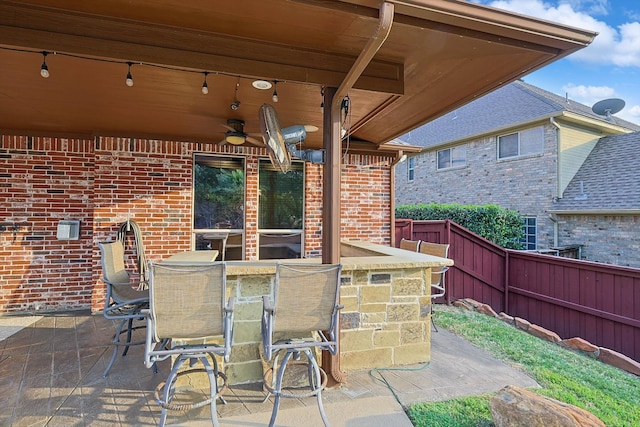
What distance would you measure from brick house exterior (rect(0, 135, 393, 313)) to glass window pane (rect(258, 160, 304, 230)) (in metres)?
0.82

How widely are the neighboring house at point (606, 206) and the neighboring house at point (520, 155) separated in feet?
0.25

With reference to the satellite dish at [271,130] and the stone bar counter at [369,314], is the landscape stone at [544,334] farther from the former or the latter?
the satellite dish at [271,130]

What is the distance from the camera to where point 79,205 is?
5.02 metres

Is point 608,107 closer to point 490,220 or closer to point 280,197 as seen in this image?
point 490,220

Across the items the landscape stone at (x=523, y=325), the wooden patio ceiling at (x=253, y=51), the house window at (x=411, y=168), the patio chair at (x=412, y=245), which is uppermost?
the house window at (x=411, y=168)

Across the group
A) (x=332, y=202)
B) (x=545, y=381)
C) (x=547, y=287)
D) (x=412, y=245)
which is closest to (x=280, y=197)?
(x=412, y=245)

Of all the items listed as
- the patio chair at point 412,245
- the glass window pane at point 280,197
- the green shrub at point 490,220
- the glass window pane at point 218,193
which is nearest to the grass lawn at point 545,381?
the patio chair at point 412,245

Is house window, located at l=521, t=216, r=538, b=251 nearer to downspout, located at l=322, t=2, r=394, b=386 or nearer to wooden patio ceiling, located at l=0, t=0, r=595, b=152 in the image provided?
wooden patio ceiling, located at l=0, t=0, r=595, b=152

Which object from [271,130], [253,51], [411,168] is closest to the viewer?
[253,51]

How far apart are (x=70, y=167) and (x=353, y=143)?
4305mm

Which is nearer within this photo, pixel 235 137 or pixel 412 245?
pixel 235 137

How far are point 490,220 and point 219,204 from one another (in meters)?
6.65

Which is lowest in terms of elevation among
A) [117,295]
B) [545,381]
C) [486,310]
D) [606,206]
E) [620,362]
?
[620,362]

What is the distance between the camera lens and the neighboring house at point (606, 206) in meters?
7.66
